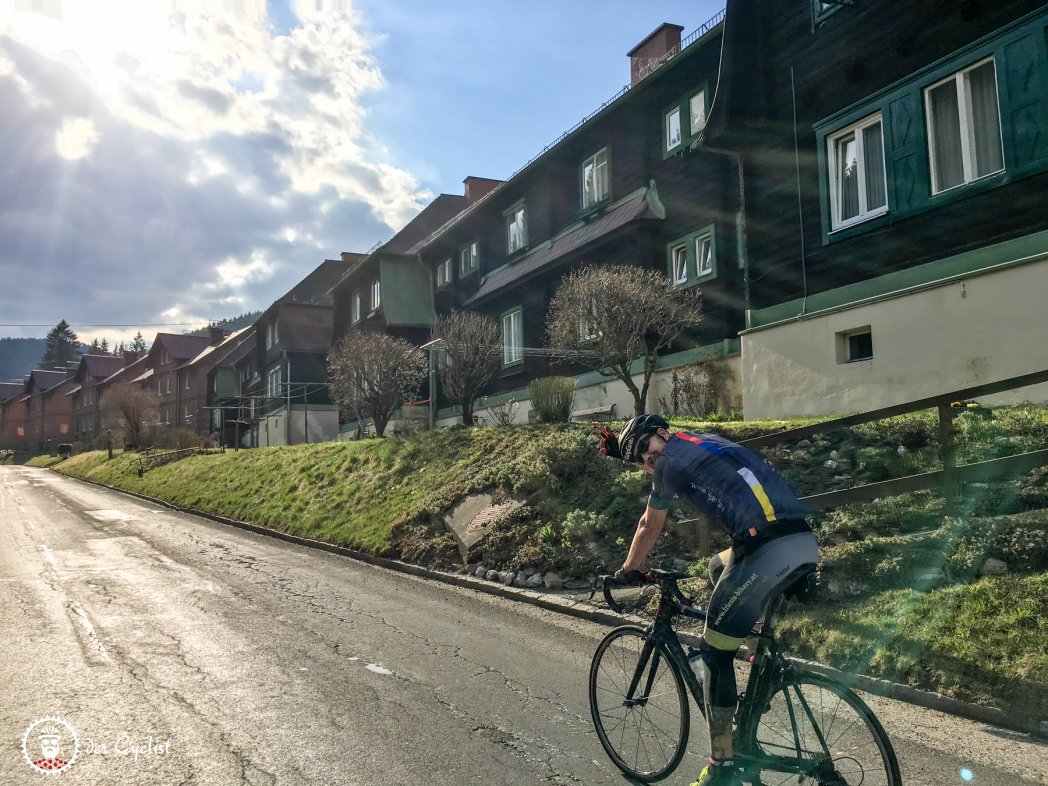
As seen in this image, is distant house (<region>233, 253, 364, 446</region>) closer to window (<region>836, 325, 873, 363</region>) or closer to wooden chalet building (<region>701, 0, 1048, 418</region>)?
wooden chalet building (<region>701, 0, 1048, 418</region>)

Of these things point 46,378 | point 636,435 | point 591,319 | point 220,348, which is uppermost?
point 46,378

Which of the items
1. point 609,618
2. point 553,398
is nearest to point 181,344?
point 553,398

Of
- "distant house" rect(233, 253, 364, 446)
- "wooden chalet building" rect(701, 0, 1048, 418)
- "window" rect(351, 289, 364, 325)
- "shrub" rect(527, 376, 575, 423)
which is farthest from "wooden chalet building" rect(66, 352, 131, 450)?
"wooden chalet building" rect(701, 0, 1048, 418)

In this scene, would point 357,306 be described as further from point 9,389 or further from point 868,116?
point 9,389

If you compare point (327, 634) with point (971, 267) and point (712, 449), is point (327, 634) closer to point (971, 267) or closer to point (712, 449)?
point (712, 449)

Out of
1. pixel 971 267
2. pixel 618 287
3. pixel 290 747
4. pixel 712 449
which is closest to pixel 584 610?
pixel 290 747

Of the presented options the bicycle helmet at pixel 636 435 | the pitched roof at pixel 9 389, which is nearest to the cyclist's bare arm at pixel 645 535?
the bicycle helmet at pixel 636 435

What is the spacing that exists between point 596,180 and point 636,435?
20474mm

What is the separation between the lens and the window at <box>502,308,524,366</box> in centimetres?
2655

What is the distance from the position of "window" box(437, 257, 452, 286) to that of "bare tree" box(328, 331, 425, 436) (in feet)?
30.6

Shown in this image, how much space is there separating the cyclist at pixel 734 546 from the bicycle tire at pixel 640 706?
415 millimetres

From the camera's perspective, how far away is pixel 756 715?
13.0 feet

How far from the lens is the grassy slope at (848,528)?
589 cm

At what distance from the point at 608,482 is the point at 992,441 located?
489cm
